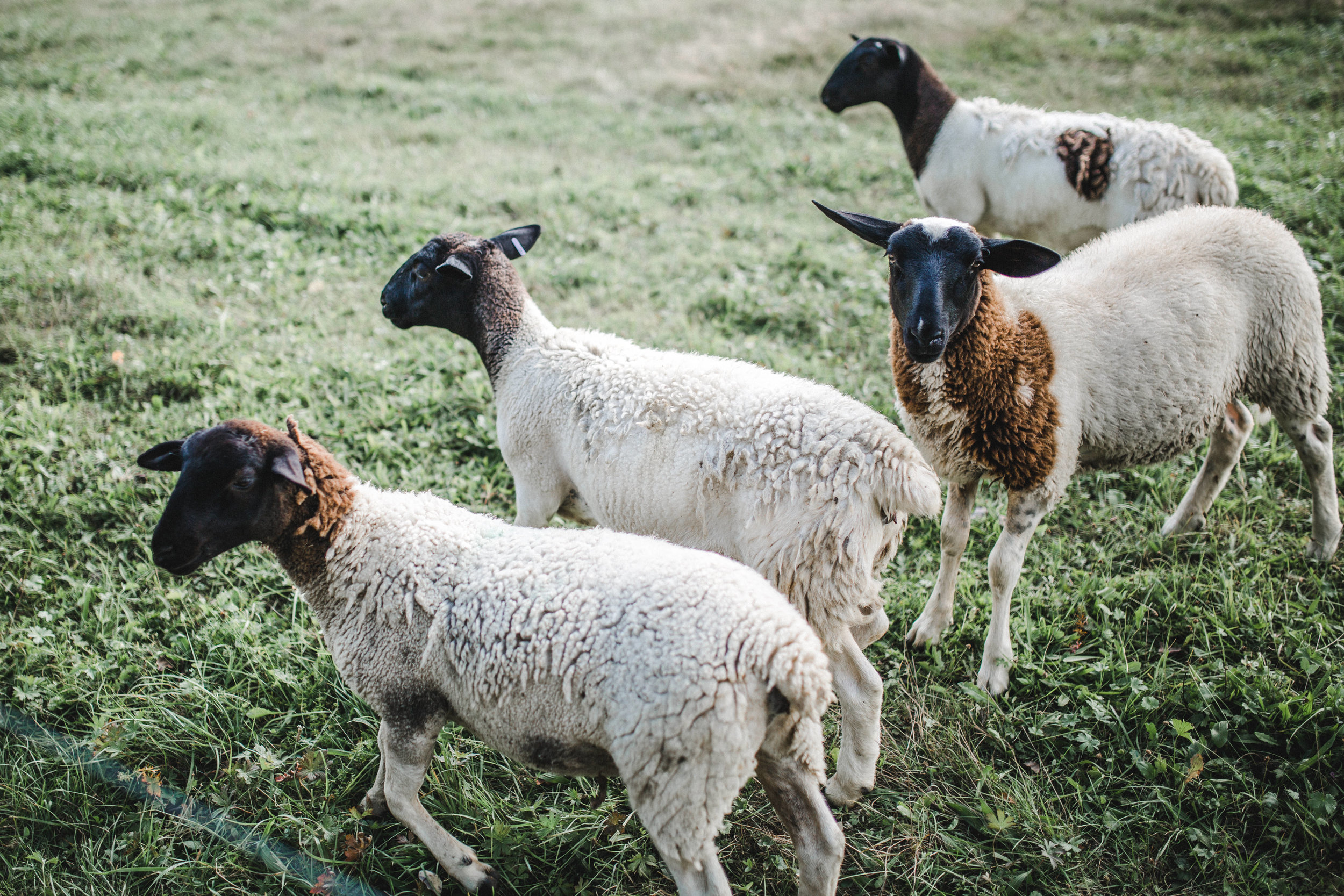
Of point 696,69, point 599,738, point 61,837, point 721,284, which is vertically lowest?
point 61,837

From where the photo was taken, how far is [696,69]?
493 inches

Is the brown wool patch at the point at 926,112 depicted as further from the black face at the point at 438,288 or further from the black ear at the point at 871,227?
the black face at the point at 438,288

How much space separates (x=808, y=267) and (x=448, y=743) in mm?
5156

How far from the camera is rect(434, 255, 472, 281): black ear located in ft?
13.2

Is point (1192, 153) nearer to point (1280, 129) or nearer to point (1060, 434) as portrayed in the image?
point (1060, 434)

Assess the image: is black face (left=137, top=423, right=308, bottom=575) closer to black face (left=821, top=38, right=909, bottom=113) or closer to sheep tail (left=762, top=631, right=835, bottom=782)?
sheep tail (left=762, top=631, right=835, bottom=782)

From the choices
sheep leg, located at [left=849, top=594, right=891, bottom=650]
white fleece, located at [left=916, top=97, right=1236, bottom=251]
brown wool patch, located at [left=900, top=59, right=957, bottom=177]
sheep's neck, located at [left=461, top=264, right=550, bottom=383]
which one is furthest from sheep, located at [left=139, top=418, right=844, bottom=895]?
brown wool patch, located at [left=900, top=59, right=957, bottom=177]

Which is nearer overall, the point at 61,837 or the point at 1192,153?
the point at 61,837

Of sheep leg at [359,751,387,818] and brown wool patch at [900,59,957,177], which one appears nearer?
sheep leg at [359,751,387,818]

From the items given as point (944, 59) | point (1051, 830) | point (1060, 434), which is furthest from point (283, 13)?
point (1051, 830)

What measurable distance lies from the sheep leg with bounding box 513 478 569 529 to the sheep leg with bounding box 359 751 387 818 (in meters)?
1.29

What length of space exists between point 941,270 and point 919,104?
4.01 meters

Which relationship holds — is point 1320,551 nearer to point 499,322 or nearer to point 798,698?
point 798,698

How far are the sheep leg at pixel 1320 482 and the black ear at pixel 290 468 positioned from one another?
184 inches
